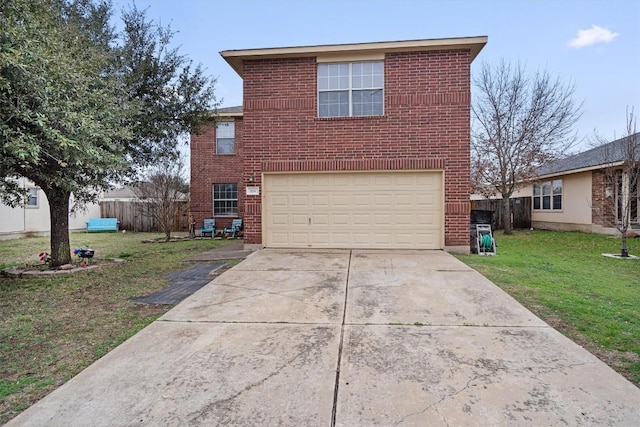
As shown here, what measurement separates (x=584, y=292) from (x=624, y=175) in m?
10.2

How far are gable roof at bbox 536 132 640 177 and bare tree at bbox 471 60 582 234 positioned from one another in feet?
3.06

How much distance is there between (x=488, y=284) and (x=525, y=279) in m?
1.32

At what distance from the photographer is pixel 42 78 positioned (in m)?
4.90

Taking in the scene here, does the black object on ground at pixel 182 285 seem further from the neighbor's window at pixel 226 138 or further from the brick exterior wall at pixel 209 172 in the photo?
the neighbor's window at pixel 226 138

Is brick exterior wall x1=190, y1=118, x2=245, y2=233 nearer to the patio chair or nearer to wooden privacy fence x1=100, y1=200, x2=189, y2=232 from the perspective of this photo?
the patio chair

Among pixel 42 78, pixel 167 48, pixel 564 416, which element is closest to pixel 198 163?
pixel 167 48

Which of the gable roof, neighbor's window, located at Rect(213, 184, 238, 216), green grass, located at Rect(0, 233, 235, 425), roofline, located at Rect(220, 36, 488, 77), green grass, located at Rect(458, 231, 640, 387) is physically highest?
roofline, located at Rect(220, 36, 488, 77)

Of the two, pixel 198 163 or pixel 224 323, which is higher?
pixel 198 163

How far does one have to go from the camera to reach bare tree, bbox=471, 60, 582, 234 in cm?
1717

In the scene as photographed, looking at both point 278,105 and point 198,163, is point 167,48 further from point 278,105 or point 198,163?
→ point 198,163

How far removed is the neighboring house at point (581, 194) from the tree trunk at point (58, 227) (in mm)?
16207

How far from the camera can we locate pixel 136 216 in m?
20.7

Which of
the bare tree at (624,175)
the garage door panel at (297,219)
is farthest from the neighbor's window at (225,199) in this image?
the bare tree at (624,175)

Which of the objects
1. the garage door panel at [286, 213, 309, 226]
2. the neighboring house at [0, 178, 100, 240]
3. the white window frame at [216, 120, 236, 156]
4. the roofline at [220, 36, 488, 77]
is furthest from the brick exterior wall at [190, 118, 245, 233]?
the garage door panel at [286, 213, 309, 226]
